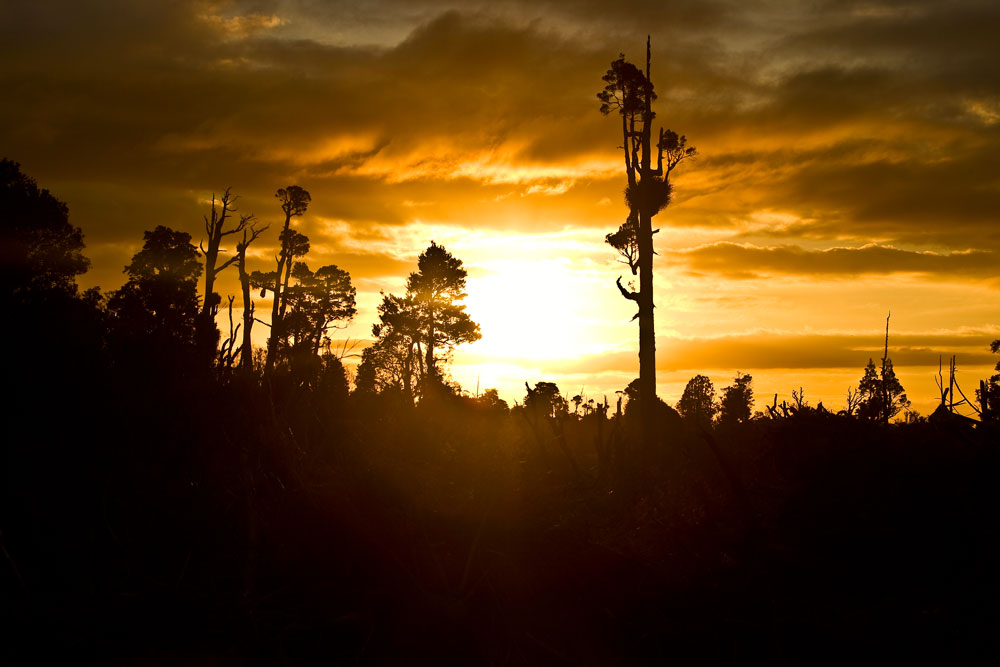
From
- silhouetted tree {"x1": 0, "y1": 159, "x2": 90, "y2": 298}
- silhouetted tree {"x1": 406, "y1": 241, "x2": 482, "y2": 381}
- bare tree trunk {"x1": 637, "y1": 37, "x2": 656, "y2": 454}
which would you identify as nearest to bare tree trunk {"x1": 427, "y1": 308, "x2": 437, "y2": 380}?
silhouetted tree {"x1": 406, "y1": 241, "x2": 482, "y2": 381}

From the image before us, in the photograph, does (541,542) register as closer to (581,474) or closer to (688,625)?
(688,625)

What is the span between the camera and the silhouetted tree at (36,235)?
23.5m

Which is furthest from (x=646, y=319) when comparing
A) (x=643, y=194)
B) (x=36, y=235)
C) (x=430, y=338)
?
(x=430, y=338)

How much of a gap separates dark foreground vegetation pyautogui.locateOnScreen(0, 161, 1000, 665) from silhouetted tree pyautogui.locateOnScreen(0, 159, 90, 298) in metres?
16.5

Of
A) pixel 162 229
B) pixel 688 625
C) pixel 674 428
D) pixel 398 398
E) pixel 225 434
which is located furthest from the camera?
pixel 162 229

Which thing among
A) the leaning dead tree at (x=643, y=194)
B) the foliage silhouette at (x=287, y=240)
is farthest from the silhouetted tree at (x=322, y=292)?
the leaning dead tree at (x=643, y=194)

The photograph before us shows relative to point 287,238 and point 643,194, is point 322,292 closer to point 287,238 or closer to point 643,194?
point 287,238

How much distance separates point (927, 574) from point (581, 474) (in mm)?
7277

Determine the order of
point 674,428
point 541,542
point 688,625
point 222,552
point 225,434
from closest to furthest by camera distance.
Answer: point 688,625
point 222,552
point 225,434
point 541,542
point 674,428

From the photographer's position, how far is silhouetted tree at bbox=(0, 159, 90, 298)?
2350 centimetres

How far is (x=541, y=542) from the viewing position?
931 centimetres

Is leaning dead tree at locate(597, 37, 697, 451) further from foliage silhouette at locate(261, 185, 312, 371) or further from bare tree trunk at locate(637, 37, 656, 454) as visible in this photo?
foliage silhouette at locate(261, 185, 312, 371)

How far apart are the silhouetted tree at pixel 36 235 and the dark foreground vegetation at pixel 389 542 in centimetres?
1654

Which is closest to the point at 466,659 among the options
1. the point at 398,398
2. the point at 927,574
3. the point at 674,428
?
the point at 927,574
